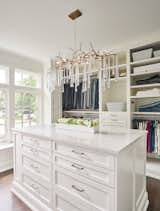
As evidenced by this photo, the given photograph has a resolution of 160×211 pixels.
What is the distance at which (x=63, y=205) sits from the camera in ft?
5.54

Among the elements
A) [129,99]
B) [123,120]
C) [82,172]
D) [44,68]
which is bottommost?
→ [82,172]

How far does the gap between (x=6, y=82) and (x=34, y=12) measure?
76.2 inches

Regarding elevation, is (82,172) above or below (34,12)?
below

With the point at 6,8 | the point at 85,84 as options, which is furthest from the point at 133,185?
the point at 6,8

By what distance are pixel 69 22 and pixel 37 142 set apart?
68.3 inches

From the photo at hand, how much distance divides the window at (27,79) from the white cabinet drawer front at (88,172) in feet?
8.81

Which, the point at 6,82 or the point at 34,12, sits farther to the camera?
the point at 6,82

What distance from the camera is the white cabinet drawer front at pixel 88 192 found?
1.32 meters

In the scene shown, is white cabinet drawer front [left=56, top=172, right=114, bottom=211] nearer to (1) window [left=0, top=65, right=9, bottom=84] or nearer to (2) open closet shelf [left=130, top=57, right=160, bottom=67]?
(2) open closet shelf [left=130, top=57, right=160, bottom=67]

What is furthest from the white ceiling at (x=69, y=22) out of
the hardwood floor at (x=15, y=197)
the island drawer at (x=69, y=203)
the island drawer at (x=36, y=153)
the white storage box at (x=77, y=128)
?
the hardwood floor at (x=15, y=197)

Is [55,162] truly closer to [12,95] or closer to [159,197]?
[159,197]

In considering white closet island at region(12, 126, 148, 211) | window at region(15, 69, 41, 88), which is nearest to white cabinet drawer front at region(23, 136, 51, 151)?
white closet island at region(12, 126, 148, 211)

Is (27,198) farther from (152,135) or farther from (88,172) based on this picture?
(152,135)

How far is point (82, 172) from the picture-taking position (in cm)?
152
